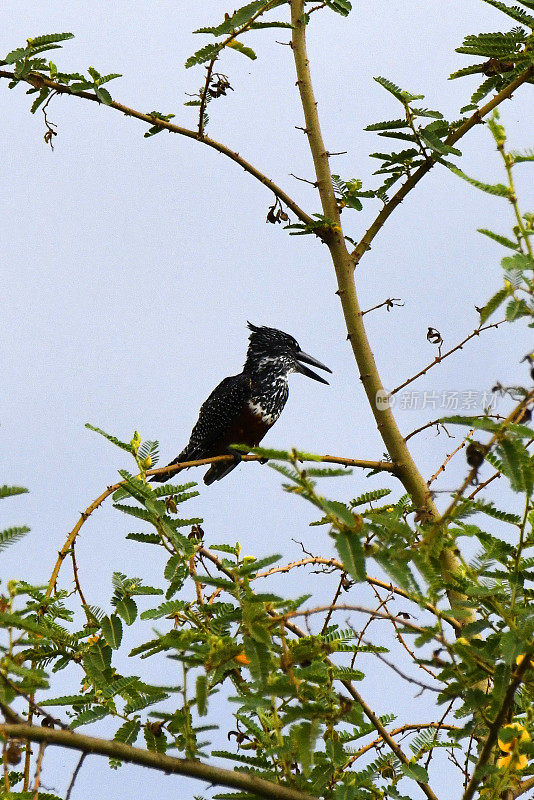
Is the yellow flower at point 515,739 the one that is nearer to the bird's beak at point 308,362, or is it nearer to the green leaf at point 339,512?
the green leaf at point 339,512

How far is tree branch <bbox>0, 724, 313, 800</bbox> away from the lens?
1.62 meters

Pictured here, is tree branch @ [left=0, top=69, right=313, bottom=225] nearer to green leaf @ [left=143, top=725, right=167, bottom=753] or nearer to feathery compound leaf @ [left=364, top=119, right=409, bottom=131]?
feathery compound leaf @ [left=364, top=119, right=409, bottom=131]

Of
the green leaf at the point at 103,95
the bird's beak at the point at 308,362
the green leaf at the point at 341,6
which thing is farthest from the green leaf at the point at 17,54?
the bird's beak at the point at 308,362

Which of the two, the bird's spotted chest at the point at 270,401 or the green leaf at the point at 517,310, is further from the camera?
the bird's spotted chest at the point at 270,401

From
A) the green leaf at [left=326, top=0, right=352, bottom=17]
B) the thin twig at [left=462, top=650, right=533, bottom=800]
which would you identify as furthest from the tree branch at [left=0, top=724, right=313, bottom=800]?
the green leaf at [left=326, top=0, right=352, bottom=17]

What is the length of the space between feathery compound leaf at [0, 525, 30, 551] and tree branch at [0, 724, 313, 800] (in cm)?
42

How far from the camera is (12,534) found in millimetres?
1939

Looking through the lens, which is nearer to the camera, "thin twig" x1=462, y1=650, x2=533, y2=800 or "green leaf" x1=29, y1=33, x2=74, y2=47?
"thin twig" x1=462, y1=650, x2=533, y2=800

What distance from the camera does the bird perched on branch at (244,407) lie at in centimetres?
512

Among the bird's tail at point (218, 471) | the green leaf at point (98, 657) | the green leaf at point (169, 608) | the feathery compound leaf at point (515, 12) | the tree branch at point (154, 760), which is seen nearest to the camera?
the tree branch at point (154, 760)

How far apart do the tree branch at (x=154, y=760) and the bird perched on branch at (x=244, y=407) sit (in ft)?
10.5

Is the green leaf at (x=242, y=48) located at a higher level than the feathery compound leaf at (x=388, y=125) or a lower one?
higher

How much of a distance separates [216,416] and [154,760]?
3.45 meters

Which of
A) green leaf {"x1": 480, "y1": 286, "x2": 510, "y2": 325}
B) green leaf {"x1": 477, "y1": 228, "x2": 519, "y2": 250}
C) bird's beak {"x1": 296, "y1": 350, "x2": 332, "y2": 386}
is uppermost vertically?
bird's beak {"x1": 296, "y1": 350, "x2": 332, "y2": 386}
